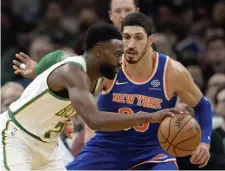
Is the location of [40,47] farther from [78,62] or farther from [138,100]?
[78,62]

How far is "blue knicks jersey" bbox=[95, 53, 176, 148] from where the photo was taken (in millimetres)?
7297

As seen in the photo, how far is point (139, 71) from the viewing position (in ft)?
24.3

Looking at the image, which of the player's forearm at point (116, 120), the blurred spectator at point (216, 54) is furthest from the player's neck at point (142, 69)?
the blurred spectator at point (216, 54)

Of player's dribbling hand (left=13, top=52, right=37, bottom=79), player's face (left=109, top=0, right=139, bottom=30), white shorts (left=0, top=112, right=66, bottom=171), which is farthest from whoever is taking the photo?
player's face (left=109, top=0, right=139, bottom=30)

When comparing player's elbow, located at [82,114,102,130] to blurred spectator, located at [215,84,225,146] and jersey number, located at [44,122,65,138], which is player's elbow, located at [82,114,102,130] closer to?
jersey number, located at [44,122,65,138]

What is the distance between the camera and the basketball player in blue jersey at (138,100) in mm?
7281

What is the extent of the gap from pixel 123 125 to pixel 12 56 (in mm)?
6148

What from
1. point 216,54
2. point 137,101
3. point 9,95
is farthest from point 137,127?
point 216,54

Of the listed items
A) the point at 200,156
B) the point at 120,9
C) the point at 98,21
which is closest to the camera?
the point at 200,156

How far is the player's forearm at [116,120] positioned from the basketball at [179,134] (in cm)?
59

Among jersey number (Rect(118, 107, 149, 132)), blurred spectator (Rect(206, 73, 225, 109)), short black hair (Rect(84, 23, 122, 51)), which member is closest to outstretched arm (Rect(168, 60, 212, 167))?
jersey number (Rect(118, 107, 149, 132))

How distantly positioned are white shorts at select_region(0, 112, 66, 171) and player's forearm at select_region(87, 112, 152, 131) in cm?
69

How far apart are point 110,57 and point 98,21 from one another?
6.92 metres

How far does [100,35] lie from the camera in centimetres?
619
